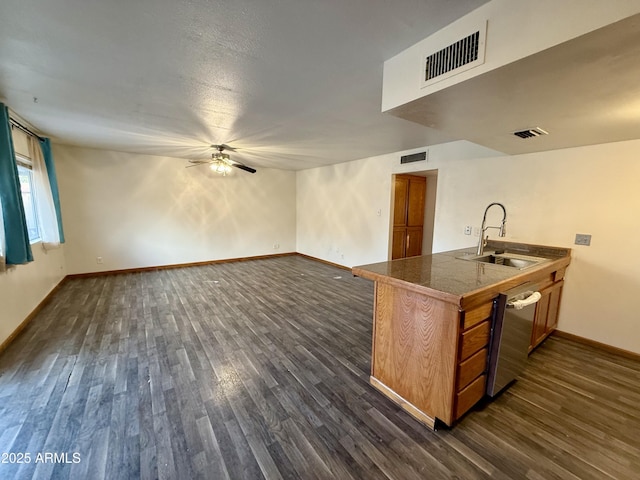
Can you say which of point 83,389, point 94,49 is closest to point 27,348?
point 83,389

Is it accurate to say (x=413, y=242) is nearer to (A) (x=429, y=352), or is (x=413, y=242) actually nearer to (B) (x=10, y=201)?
(A) (x=429, y=352)

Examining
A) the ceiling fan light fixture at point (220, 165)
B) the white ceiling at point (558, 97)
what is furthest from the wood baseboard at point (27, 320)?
the white ceiling at point (558, 97)

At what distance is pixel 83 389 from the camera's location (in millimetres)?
1968

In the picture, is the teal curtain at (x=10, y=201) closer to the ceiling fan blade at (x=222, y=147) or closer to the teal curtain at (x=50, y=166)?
the teal curtain at (x=50, y=166)

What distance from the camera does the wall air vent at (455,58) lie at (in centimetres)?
128

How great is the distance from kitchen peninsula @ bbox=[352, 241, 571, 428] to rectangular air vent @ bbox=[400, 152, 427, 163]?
2.53 meters

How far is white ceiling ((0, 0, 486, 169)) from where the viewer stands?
132cm

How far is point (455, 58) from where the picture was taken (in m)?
1.38

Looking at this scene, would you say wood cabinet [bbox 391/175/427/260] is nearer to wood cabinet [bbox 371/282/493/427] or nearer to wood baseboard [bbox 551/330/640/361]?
wood baseboard [bbox 551/330/640/361]

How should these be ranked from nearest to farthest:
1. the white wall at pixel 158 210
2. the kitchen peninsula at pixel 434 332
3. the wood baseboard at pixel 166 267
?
the kitchen peninsula at pixel 434 332
the white wall at pixel 158 210
the wood baseboard at pixel 166 267

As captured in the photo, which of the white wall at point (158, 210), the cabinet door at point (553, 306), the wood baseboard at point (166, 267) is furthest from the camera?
the wood baseboard at point (166, 267)

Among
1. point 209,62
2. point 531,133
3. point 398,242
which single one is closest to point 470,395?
point 531,133

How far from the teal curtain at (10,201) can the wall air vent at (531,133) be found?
4763mm

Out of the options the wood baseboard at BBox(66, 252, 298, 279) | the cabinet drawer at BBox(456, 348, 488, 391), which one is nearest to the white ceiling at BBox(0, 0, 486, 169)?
the cabinet drawer at BBox(456, 348, 488, 391)
